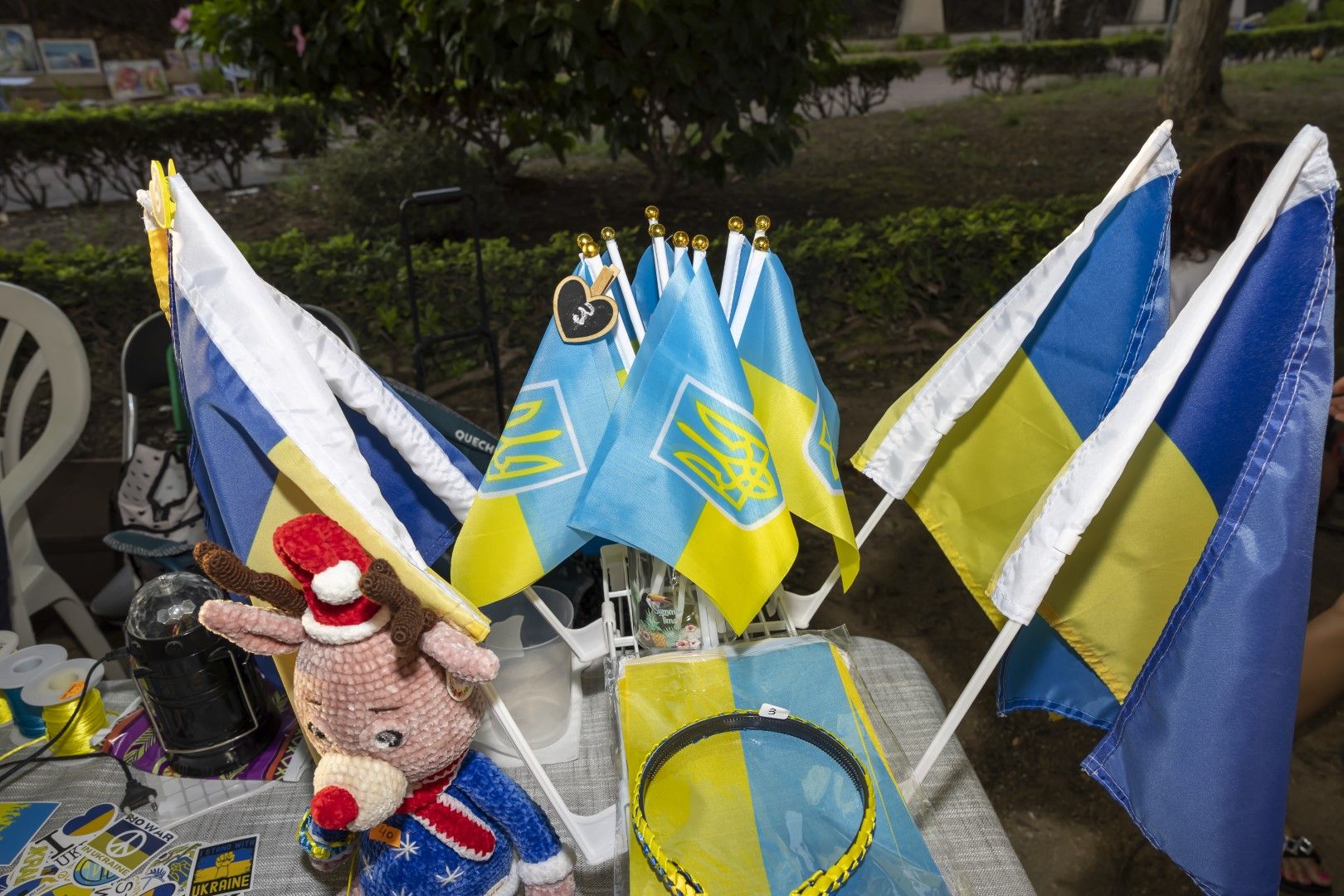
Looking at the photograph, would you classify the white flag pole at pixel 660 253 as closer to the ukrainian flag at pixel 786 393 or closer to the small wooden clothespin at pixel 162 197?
the ukrainian flag at pixel 786 393

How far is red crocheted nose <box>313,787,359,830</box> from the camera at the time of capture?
92 centimetres

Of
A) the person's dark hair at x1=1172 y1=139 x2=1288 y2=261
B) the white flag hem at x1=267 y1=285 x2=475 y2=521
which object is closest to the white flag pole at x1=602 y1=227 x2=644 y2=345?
the white flag hem at x1=267 y1=285 x2=475 y2=521

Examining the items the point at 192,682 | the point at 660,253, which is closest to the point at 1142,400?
the point at 660,253

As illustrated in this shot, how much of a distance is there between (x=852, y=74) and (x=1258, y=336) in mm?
10294

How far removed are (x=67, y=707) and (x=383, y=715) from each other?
903 millimetres

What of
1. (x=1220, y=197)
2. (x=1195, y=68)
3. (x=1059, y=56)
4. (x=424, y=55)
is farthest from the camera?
(x=1059, y=56)

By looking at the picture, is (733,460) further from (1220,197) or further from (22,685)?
(1220,197)

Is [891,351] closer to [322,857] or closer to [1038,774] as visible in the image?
[1038,774]

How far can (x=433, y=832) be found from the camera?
Result: 110 cm

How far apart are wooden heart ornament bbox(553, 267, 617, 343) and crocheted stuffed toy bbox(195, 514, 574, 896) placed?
0.44 meters

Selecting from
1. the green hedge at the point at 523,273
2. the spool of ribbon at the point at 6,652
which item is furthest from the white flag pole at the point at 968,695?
the green hedge at the point at 523,273

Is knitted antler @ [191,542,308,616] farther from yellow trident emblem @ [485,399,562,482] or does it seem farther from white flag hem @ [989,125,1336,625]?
white flag hem @ [989,125,1336,625]

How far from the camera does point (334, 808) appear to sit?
3.04 ft

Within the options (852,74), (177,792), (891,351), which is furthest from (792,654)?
(852,74)
